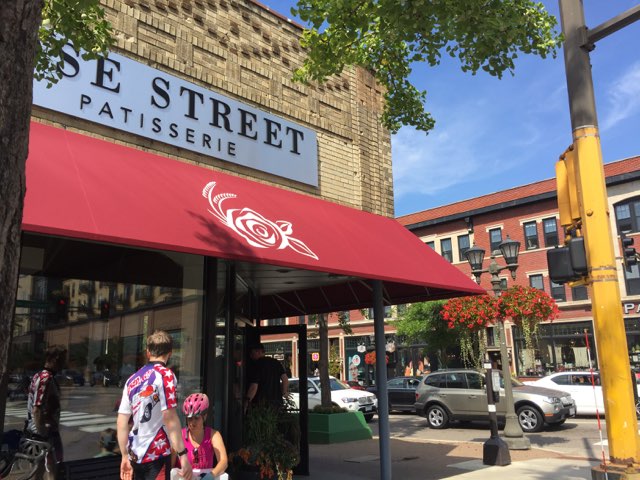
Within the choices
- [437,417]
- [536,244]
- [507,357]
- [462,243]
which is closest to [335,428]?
[507,357]

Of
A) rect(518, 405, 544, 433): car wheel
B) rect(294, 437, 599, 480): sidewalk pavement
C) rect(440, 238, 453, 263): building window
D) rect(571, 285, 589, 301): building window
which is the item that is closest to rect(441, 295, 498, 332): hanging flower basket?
rect(294, 437, 599, 480): sidewalk pavement

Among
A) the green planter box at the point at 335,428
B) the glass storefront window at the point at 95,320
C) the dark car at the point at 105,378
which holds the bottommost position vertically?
the green planter box at the point at 335,428

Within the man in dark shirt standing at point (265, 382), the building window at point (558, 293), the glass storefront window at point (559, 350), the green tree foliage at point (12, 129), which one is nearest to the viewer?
the green tree foliage at point (12, 129)

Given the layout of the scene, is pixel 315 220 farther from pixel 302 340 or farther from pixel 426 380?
pixel 426 380

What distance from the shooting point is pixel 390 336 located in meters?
37.7

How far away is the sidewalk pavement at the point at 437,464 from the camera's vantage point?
8688 mm

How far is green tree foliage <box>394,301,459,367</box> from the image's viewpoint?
25953 mm

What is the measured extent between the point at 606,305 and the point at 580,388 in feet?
50.3

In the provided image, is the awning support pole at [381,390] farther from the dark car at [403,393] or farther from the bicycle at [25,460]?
the dark car at [403,393]

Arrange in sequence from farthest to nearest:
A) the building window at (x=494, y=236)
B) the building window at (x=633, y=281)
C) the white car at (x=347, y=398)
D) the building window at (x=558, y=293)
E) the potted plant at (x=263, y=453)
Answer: the building window at (x=494, y=236)
the building window at (x=558, y=293)
the building window at (x=633, y=281)
the white car at (x=347, y=398)
the potted plant at (x=263, y=453)

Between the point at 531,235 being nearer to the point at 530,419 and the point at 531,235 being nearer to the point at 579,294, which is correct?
the point at 579,294

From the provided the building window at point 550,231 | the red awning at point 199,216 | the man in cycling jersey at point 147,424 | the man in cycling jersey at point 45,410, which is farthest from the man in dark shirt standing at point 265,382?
the building window at point 550,231

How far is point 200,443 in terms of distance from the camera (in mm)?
4617

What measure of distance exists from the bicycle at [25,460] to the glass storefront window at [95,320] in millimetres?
451
